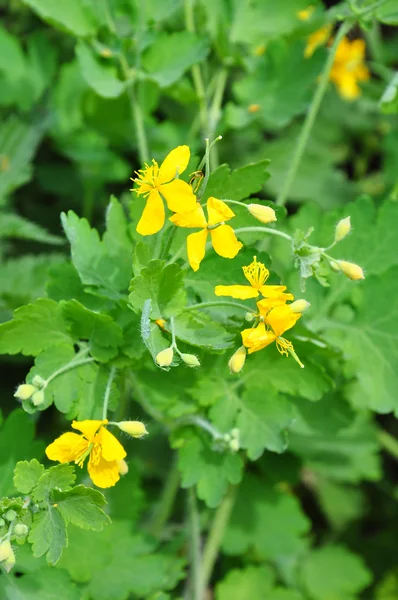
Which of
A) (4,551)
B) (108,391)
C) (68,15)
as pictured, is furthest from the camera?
(68,15)

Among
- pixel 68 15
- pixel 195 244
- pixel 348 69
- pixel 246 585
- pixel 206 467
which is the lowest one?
pixel 246 585

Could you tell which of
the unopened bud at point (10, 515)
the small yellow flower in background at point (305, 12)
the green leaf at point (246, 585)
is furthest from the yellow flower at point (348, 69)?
the unopened bud at point (10, 515)

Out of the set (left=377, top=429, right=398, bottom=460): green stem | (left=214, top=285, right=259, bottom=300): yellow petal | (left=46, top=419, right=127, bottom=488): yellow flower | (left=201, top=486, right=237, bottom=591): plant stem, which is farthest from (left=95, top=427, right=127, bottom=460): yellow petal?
(left=377, top=429, right=398, bottom=460): green stem

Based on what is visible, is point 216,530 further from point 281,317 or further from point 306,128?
point 306,128

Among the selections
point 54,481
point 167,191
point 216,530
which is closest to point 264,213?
point 167,191

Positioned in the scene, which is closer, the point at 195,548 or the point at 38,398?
the point at 38,398

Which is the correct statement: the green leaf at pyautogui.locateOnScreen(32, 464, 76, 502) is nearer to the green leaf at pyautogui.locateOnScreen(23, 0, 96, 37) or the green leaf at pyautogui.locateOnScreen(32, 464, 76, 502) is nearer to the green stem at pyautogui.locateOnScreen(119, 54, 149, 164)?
the green stem at pyautogui.locateOnScreen(119, 54, 149, 164)

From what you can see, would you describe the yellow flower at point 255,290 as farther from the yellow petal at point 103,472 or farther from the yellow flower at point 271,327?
the yellow petal at point 103,472
